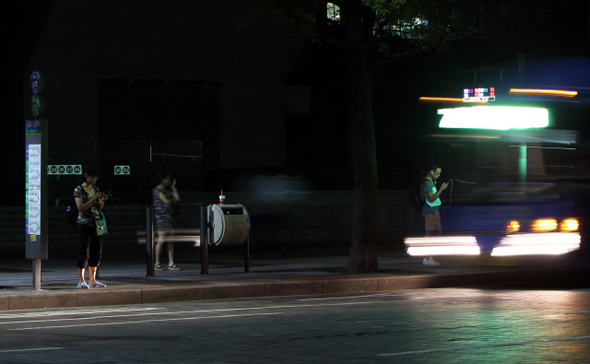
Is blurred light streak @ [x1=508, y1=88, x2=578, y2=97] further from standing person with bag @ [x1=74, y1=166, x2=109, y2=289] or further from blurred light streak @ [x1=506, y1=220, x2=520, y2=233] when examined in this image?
standing person with bag @ [x1=74, y1=166, x2=109, y2=289]

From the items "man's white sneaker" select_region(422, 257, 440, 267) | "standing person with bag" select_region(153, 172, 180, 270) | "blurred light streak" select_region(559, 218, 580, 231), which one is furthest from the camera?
"man's white sneaker" select_region(422, 257, 440, 267)

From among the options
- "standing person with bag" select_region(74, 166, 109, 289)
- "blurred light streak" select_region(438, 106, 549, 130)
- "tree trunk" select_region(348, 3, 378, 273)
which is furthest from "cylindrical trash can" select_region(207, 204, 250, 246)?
"blurred light streak" select_region(438, 106, 549, 130)

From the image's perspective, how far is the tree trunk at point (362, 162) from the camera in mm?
16000

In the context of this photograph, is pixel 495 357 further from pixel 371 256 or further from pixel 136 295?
pixel 371 256

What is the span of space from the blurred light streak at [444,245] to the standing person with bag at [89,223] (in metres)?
6.00

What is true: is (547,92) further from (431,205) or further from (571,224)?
(431,205)

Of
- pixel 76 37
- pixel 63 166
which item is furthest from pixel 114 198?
pixel 76 37

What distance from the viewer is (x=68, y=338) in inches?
374

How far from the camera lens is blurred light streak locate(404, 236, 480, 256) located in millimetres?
15812

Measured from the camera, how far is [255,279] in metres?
14.9

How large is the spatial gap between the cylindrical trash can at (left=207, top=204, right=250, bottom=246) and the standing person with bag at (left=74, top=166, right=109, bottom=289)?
270 centimetres

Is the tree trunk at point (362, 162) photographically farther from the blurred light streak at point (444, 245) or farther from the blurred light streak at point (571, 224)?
the blurred light streak at point (571, 224)

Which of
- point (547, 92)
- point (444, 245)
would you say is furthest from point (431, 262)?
point (547, 92)

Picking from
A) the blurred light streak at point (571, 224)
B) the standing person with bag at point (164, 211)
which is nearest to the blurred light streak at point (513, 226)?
the blurred light streak at point (571, 224)
